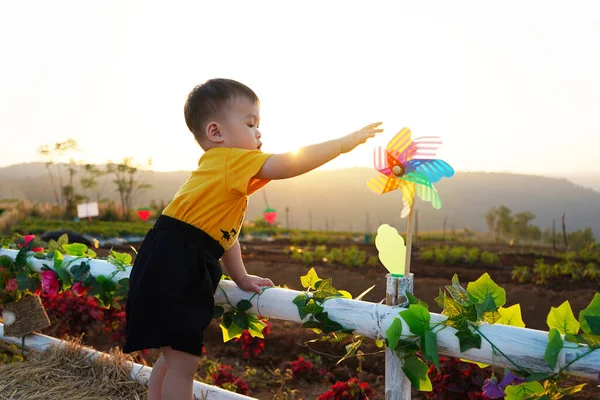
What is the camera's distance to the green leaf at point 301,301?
227 cm

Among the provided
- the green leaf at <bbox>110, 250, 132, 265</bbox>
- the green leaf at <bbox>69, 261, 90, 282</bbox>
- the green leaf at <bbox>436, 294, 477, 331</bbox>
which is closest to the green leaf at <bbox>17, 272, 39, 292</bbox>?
the green leaf at <bbox>69, 261, 90, 282</bbox>

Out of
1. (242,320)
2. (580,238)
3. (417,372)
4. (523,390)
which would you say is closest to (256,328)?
(242,320)

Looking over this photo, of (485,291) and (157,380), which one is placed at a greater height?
(485,291)

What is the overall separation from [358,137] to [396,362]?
848 millimetres

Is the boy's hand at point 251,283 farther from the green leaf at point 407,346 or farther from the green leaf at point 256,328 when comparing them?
the green leaf at point 407,346

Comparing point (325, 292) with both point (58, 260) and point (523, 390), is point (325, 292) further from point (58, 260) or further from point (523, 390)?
point (58, 260)

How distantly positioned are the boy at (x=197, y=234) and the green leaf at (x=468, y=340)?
0.81 metres

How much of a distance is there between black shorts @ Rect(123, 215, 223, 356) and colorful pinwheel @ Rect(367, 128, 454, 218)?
2.51ft

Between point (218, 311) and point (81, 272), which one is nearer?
point (218, 311)

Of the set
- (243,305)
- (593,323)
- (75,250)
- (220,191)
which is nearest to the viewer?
(593,323)

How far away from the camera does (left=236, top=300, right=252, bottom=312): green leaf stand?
2.46 meters

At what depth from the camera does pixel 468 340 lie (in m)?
1.84

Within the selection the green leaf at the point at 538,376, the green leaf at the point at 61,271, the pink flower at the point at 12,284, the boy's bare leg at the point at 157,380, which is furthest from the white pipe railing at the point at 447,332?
the pink flower at the point at 12,284

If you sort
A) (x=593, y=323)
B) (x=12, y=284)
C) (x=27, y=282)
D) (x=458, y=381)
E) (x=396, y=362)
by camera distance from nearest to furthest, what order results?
(x=593, y=323)
(x=396, y=362)
(x=458, y=381)
(x=27, y=282)
(x=12, y=284)
